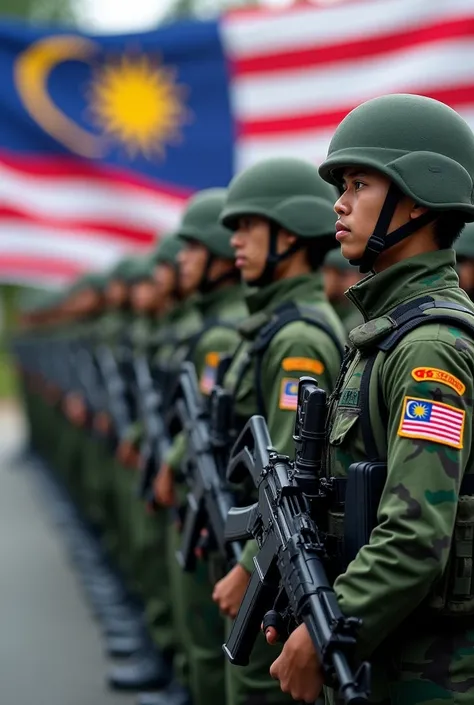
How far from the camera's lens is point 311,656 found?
235cm

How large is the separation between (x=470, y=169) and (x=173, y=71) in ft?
22.7

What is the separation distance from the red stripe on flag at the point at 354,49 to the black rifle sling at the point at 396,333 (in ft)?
13.8

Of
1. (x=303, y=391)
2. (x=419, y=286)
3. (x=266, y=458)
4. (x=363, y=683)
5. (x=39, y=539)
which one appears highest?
→ (x=419, y=286)

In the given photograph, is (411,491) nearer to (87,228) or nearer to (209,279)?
(209,279)

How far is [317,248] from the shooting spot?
4.01 m

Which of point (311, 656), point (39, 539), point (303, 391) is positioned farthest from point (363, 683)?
point (39, 539)

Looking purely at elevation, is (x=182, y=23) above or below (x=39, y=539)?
above

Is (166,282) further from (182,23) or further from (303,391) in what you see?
(303,391)

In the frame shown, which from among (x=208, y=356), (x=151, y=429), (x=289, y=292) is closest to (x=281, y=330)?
(x=289, y=292)

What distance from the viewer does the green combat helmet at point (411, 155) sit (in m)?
2.59

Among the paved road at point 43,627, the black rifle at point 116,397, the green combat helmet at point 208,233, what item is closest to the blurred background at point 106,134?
the black rifle at point 116,397

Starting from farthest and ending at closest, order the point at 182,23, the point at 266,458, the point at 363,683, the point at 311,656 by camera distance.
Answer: the point at 182,23
the point at 266,458
the point at 311,656
the point at 363,683

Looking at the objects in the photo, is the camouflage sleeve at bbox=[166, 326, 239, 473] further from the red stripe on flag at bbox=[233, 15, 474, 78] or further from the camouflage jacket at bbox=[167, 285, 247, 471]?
the red stripe on flag at bbox=[233, 15, 474, 78]

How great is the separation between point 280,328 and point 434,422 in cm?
128
